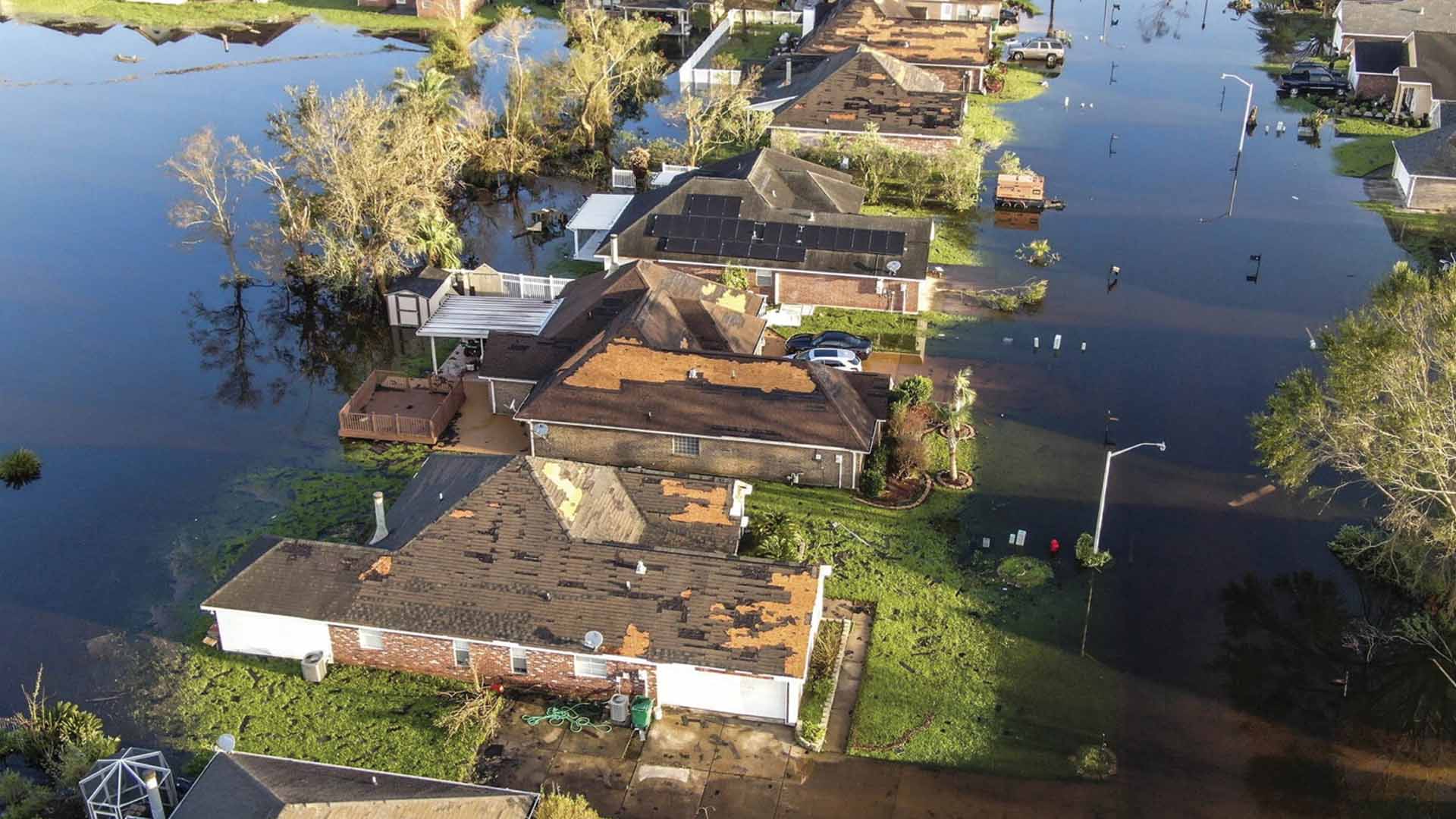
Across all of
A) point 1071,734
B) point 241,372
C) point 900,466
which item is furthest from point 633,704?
point 241,372

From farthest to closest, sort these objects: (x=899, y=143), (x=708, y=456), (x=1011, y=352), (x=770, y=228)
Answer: (x=899, y=143) → (x=770, y=228) → (x=1011, y=352) → (x=708, y=456)

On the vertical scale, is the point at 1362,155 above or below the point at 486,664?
above

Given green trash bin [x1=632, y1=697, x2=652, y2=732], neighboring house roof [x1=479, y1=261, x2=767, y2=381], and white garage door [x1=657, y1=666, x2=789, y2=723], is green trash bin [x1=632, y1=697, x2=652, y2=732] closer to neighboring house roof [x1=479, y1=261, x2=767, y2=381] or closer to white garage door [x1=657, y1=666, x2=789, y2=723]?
white garage door [x1=657, y1=666, x2=789, y2=723]

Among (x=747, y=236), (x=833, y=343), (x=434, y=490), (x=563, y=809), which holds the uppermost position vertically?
(x=747, y=236)

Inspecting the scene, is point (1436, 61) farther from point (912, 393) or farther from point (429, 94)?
point (429, 94)

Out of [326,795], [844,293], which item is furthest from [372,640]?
[844,293]

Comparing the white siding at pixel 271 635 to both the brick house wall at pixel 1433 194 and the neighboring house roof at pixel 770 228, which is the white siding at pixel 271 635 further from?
the brick house wall at pixel 1433 194

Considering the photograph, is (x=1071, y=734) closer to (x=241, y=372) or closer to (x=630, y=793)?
(x=630, y=793)

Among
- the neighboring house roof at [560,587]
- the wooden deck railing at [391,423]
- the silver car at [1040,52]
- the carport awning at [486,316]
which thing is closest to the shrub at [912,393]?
the neighboring house roof at [560,587]
